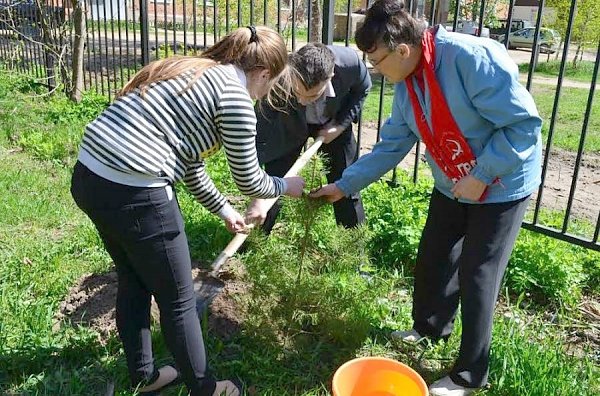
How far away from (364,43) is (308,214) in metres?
0.81

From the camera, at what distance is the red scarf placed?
2217 millimetres

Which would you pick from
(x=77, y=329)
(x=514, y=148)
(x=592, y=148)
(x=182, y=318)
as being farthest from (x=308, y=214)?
(x=592, y=148)

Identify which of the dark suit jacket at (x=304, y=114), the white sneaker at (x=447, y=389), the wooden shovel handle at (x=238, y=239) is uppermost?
the dark suit jacket at (x=304, y=114)

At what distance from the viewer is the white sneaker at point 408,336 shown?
2.84 m

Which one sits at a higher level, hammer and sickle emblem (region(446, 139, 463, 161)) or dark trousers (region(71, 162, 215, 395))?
hammer and sickle emblem (region(446, 139, 463, 161))

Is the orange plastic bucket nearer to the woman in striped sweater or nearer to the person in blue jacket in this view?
the person in blue jacket

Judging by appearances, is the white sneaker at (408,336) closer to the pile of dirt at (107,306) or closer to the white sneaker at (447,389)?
the white sneaker at (447,389)

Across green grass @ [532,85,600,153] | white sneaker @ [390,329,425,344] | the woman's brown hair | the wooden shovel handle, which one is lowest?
green grass @ [532,85,600,153]

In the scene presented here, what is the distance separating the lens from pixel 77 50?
7758 mm

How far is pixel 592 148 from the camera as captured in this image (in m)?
7.29

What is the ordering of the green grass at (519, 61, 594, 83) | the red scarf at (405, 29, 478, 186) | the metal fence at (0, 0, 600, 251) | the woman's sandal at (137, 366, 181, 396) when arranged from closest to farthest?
the red scarf at (405, 29, 478, 186), the woman's sandal at (137, 366, 181, 396), the metal fence at (0, 0, 600, 251), the green grass at (519, 61, 594, 83)

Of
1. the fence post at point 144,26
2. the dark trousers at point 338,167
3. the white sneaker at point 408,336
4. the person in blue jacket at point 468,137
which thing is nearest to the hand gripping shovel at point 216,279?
the dark trousers at point 338,167

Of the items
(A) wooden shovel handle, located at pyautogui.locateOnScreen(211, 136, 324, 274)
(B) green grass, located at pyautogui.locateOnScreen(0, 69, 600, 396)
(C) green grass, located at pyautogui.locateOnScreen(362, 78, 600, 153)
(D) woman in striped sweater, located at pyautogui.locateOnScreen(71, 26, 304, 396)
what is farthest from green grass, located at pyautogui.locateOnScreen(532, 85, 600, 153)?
(D) woman in striped sweater, located at pyautogui.locateOnScreen(71, 26, 304, 396)

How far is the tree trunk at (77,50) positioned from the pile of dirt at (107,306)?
5.28 m
